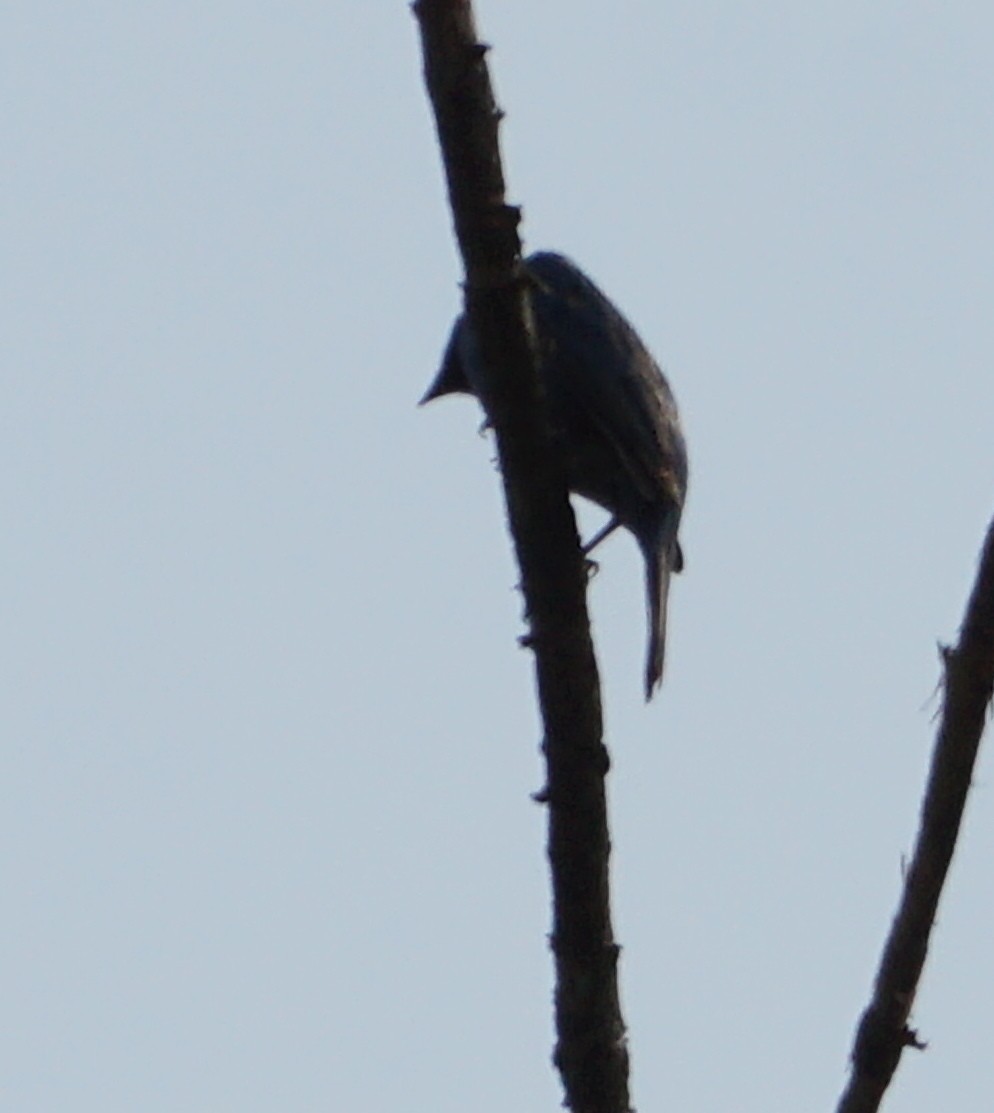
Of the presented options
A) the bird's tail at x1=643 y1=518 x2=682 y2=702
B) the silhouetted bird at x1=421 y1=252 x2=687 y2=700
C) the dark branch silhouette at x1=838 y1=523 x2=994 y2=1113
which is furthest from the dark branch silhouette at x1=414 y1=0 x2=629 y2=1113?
the silhouetted bird at x1=421 y1=252 x2=687 y2=700

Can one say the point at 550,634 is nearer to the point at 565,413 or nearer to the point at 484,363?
the point at 484,363

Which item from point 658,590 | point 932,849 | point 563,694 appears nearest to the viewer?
point 932,849

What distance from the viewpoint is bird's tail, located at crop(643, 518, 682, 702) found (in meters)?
4.44

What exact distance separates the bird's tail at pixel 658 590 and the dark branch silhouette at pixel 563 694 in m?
1.45

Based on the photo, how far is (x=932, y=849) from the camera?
7.79ft

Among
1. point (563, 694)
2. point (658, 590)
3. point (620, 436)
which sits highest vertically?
point (620, 436)

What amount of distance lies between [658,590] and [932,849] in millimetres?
2508

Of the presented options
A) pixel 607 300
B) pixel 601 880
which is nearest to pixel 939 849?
pixel 601 880

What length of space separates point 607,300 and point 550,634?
290 centimetres

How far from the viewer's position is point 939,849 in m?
2.38

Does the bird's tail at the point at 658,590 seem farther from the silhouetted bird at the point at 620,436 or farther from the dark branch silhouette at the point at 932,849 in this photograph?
the dark branch silhouette at the point at 932,849

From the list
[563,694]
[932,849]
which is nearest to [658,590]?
[563,694]

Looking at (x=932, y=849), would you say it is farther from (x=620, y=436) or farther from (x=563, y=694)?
(x=620, y=436)

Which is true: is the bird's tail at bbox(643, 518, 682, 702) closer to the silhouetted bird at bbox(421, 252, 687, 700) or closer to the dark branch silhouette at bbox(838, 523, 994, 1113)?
the silhouetted bird at bbox(421, 252, 687, 700)
